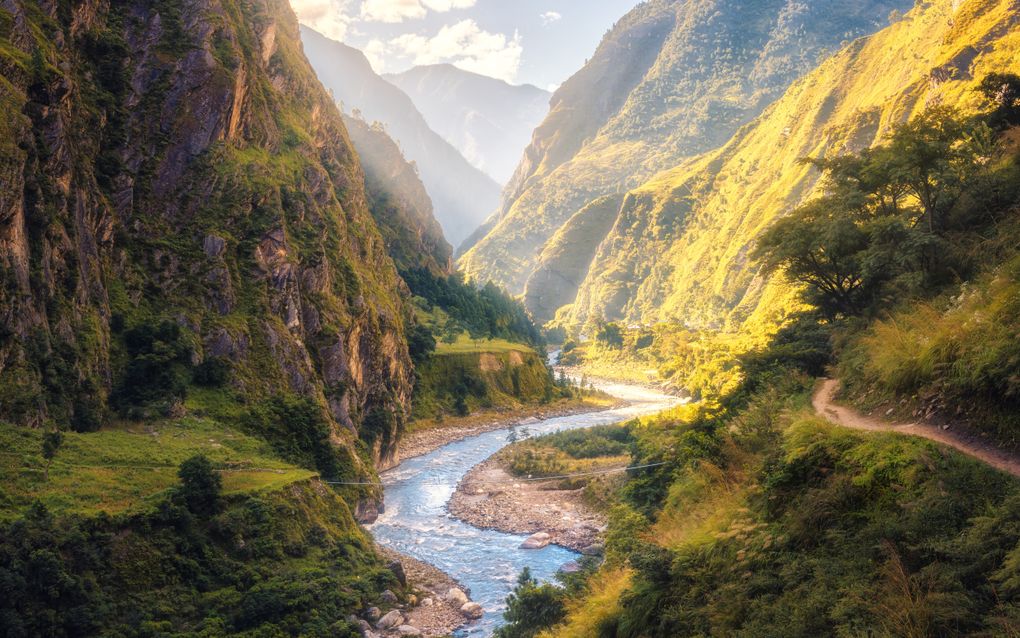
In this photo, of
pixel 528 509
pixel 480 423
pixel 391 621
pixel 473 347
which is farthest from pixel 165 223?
pixel 473 347

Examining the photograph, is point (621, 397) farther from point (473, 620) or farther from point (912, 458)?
point (912, 458)

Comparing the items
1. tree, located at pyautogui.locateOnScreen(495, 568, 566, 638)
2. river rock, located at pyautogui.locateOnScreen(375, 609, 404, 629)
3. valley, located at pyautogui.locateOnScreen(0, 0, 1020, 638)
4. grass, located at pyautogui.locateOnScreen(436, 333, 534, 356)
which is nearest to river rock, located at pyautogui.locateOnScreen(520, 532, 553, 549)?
valley, located at pyautogui.locateOnScreen(0, 0, 1020, 638)

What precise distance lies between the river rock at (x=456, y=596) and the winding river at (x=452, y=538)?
2.46 ft

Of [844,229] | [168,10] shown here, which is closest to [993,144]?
[844,229]

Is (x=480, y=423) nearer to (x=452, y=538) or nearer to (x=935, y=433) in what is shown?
(x=452, y=538)

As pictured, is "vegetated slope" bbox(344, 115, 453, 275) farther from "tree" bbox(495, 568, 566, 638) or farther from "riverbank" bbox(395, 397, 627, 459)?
"tree" bbox(495, 568, 566, 638)

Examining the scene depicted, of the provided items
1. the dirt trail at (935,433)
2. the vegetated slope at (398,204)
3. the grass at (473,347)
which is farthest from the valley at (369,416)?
the vegetated slope at (398,204)

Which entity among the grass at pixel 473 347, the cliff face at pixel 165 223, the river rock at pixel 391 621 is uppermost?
the cliff face at pixel 165 223

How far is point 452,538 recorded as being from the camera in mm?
46375

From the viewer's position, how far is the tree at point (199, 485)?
98.0 feet

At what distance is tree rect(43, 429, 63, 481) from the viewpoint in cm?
2889

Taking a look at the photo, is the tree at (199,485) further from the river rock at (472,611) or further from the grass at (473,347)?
the grass at (473,347)

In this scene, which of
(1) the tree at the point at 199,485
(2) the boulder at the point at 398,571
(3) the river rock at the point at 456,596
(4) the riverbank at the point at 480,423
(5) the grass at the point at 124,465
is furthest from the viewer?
(4) the riverbank at the point at 480,423

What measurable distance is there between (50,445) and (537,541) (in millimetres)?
29453
